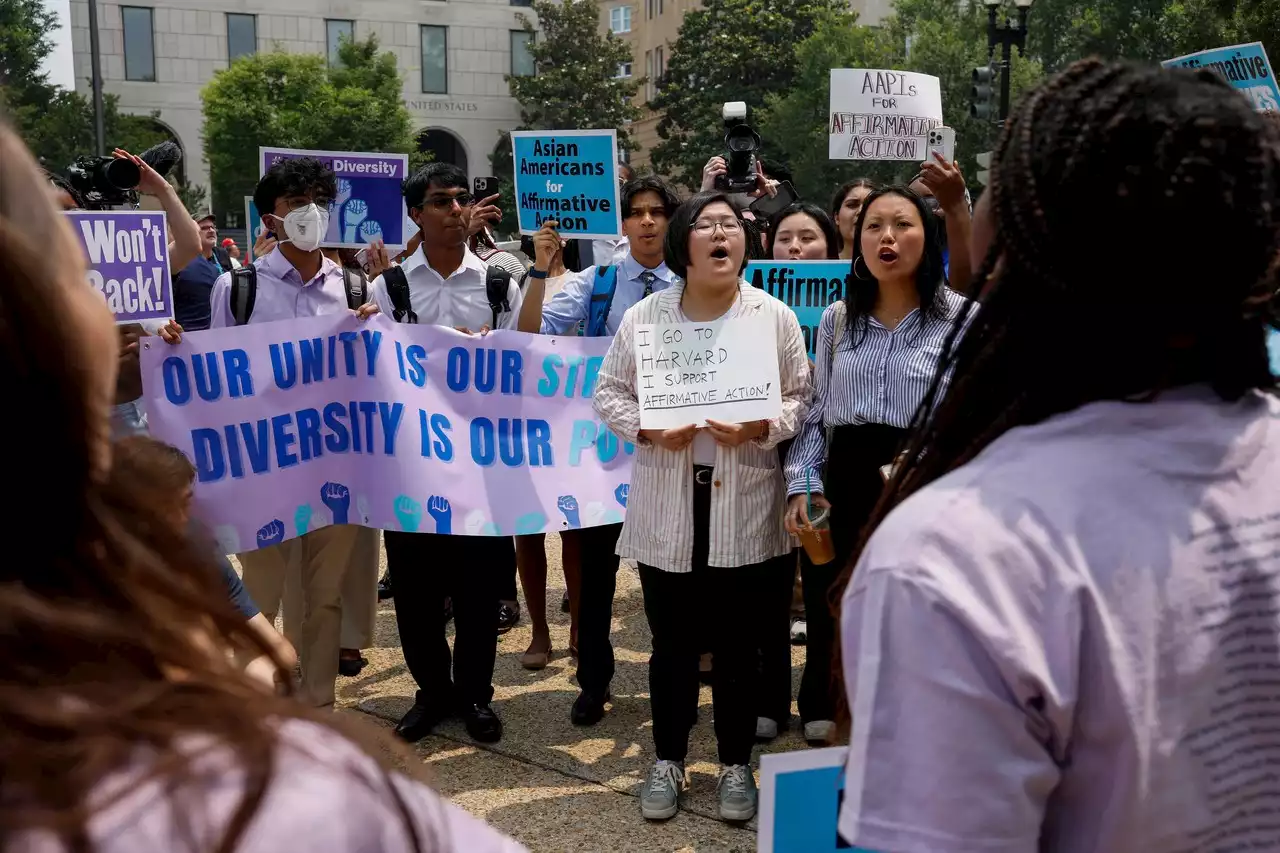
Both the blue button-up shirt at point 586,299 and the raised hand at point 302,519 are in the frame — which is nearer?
the raised hand at point 302,519

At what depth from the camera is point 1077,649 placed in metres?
1.13

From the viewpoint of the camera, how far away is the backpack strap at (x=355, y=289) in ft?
17.4

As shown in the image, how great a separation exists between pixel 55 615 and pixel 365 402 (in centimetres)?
452

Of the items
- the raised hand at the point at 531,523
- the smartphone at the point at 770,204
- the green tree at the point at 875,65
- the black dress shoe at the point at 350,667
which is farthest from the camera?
the green tree at the point at 875,65

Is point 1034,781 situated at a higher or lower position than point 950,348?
lower

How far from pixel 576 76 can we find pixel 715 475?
53.7 m

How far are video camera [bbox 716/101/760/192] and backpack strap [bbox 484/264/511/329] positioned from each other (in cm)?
148

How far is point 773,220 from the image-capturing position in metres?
6.27

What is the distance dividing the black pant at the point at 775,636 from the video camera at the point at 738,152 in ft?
8.15

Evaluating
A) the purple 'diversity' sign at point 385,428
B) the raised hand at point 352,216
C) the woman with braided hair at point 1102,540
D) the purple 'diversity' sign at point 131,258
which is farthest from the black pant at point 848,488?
the raised hand at point 352,216

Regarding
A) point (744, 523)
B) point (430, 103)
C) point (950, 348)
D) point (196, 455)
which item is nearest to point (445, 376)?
point (196, 455)

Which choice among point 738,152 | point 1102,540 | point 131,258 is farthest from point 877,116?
point 1102,540

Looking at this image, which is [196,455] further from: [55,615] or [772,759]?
[55,615]

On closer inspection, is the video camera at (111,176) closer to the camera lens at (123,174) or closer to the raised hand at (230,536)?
the camera lens at (123,174)
